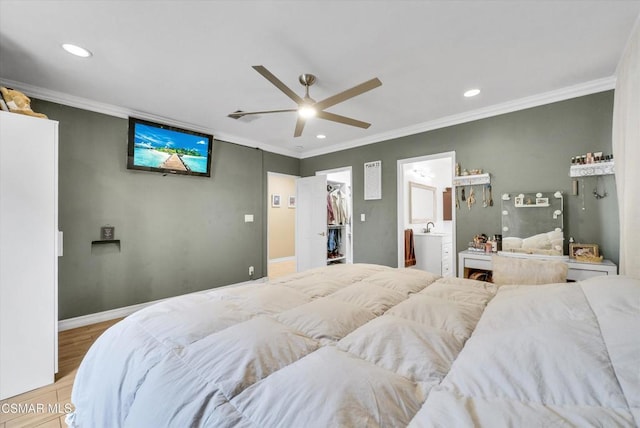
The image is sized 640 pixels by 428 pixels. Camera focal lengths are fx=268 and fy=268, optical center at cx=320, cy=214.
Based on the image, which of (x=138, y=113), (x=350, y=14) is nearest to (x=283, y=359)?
(x=350, y=14)

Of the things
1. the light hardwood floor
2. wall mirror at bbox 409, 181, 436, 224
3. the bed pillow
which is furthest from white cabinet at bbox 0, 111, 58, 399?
wall mirror at bbox 409, 181, 436, 224

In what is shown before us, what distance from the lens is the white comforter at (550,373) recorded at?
554 millimetres

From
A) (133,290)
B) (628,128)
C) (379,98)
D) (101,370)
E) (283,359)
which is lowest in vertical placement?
(133,290)

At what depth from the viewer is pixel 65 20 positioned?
1794 mm

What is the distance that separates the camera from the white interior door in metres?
4.76

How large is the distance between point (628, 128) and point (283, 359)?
2.78 metres

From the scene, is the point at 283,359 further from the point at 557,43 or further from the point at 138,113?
the point at 138,113

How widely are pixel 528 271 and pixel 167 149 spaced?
4048 millimetres

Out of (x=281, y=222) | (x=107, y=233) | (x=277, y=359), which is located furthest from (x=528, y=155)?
(x=281, y=222)

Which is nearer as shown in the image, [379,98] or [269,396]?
[269,396]

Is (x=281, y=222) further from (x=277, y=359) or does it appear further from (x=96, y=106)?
(x=277, y=359)

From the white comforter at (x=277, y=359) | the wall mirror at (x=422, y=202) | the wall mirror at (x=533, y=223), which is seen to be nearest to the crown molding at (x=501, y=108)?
the wall mirror at (x=533, y=223)

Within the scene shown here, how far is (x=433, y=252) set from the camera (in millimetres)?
4559

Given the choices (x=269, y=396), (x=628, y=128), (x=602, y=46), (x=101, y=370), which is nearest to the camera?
(x=269, y=396)
